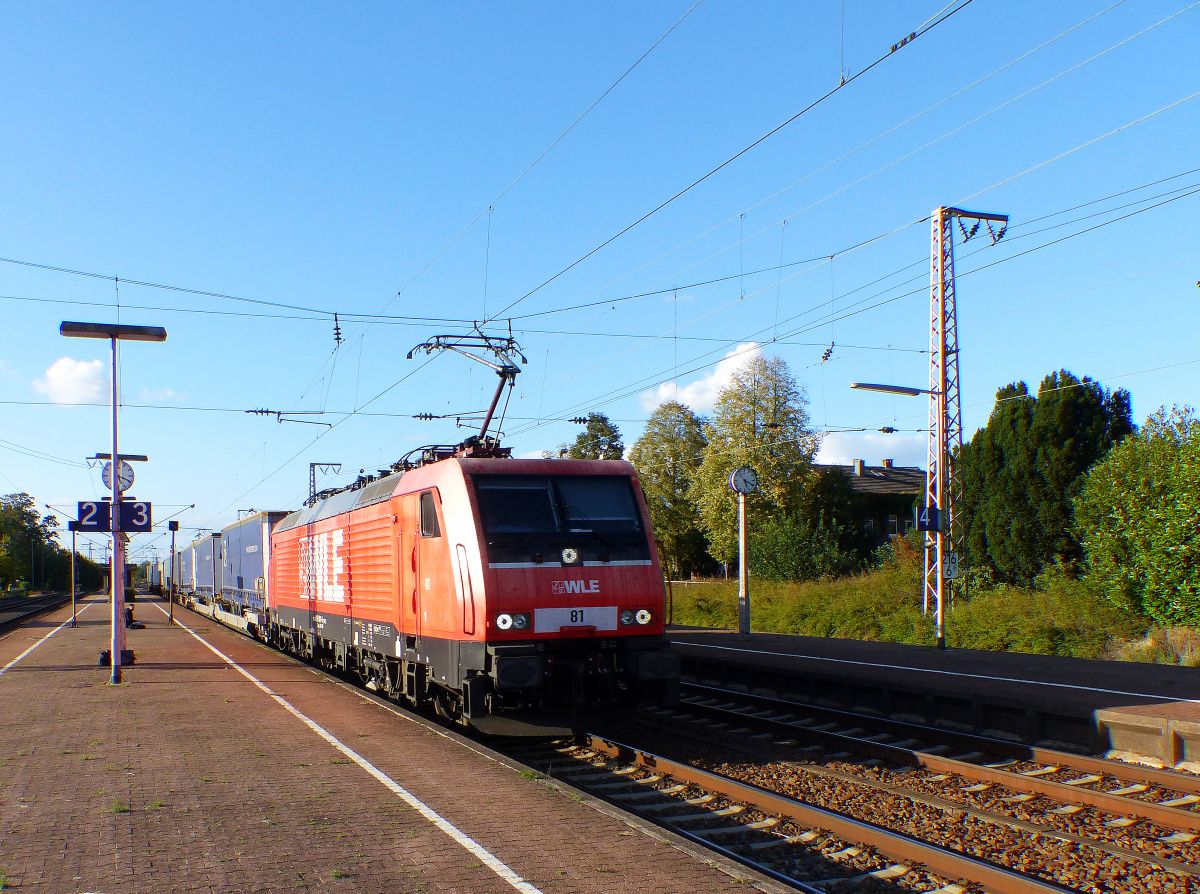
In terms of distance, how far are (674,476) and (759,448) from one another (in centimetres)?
1536

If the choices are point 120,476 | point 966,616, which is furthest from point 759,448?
point 120,476

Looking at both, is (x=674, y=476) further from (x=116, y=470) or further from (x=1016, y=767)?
(x=1016, y=767)

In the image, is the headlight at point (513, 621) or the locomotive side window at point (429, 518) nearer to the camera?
the headlight at point (513, 621)

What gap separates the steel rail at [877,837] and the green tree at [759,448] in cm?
4575

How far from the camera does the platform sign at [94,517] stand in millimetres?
17656

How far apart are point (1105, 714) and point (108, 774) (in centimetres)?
959

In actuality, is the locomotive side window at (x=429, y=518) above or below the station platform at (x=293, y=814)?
above

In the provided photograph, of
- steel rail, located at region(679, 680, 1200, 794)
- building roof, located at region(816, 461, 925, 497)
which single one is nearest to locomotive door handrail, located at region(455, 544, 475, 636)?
steel rail, located at region(679, 680, 1200, 794)

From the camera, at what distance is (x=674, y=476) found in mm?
70812

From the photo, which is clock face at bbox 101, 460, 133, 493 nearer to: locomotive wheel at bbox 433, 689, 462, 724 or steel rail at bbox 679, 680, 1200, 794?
locomotive wheel at bbox 433, 689, 462, 724

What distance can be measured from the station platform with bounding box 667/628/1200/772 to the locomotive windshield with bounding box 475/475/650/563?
4522mm

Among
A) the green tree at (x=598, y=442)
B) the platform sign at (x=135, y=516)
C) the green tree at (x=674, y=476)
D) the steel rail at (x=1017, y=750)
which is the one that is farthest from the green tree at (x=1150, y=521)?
the green tree at (x=598, y=442)

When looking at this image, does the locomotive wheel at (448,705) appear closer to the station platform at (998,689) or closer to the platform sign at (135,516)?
the station platform at (998,689)

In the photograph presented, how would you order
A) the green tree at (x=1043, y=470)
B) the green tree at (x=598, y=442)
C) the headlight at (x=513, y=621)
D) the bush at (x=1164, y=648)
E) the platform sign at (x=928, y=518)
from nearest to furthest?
the headlight at (x=513, y=621)
the bush at (x=1164, y=648)
the platform sign at (x=928, y=518)
the green tree at (x=1043, y=470)
the green tree at (x=598, y=442)
